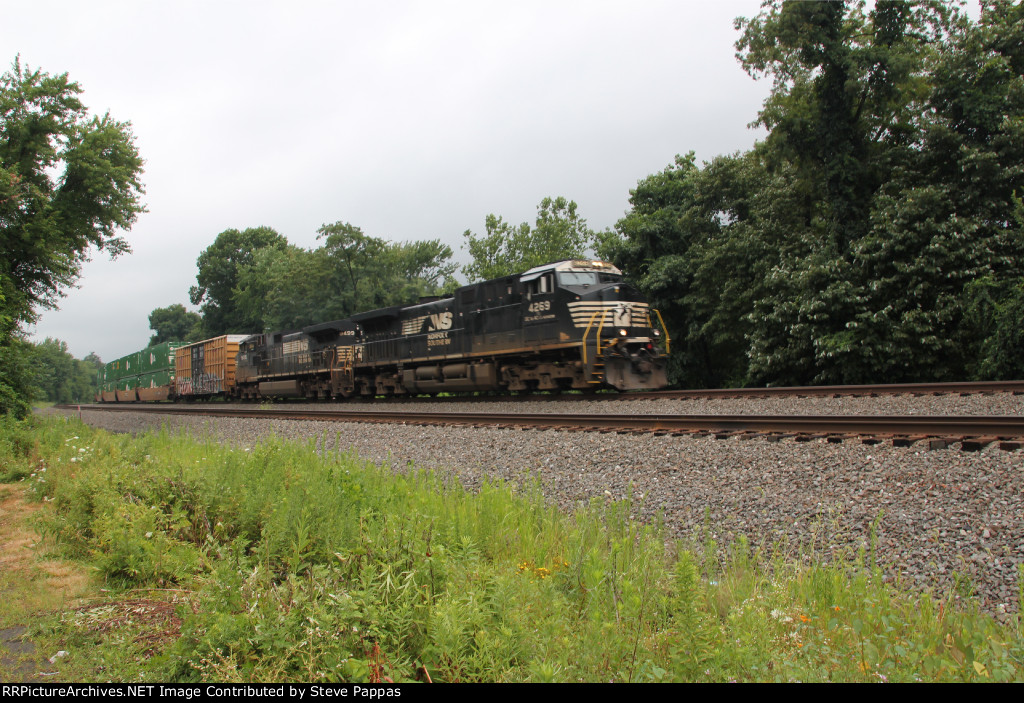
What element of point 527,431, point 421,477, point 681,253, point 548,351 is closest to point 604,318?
point 548,351

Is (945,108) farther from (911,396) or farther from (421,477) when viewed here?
(421,477)

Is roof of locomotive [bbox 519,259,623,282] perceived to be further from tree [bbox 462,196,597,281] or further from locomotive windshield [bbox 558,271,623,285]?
tree [bbox 462,196,597,281]

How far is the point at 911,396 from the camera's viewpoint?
1045 cm

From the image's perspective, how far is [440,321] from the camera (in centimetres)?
1950

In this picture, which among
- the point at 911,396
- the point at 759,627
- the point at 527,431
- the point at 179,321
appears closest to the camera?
the point at 759,627

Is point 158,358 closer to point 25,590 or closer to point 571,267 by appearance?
point 571,267

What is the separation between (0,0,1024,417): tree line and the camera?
1614 centimetres

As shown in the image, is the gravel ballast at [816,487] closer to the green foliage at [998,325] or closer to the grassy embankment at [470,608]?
the grassy embankment at [470,608]

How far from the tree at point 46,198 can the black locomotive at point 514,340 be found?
9040mm

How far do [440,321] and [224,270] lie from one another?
62.3m

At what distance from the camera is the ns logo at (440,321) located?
19.0 meters

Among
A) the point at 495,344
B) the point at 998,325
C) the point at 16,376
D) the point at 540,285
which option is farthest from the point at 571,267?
the point at 16,376

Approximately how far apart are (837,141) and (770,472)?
746 inches

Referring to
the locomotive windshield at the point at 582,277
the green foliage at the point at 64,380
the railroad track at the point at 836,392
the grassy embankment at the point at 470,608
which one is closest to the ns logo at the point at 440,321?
the railroad track at the point at 836,392
